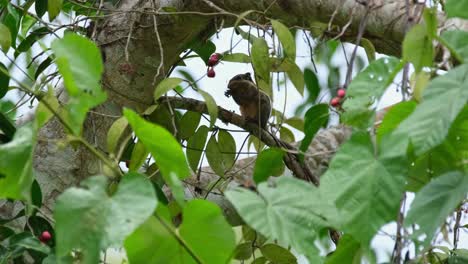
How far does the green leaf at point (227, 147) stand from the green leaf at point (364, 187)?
1309mm

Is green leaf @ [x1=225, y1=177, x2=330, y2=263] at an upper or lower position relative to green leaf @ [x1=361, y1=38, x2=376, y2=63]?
upper

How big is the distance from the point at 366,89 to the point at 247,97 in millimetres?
1639

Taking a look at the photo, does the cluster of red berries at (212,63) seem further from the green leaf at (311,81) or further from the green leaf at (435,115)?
the green leaf at (435,115)

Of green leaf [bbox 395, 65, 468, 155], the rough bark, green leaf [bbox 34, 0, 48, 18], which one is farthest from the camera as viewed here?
green leaf [bbox 34, 0, 48, 18]

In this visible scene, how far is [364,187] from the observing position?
0.94m

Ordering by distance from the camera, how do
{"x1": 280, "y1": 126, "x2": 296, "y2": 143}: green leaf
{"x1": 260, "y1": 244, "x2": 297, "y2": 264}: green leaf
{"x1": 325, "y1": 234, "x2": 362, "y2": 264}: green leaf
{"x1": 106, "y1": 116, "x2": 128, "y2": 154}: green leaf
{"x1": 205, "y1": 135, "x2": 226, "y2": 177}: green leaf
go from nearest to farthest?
{"x1": 325, "y1": 234, "x2": 362, "y2": 264}: green leaf → {"x1": 106, "y1": 116, "x2": 128, "y2": 154}: green leaf → {"x1": 260, "y1": 244, "x2": 297, "y2": 264}: green leaf → {"x1": 205, "y1": 135, "x2": 226, "y2": 177}: green leaf → {"x1": 280, "y1": 126, "x2": 296, "y2": 143}: green leaf

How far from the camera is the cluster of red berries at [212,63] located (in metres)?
2.27

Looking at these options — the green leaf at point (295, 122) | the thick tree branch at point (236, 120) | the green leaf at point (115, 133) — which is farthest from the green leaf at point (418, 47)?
the green leaf at point (295, 122)

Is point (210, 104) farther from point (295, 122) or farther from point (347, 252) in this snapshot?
point (347, 252)

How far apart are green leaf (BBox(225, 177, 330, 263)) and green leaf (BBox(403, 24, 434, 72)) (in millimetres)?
205

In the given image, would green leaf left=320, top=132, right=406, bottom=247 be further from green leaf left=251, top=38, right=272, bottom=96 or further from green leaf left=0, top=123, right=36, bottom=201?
green leaf left=251, top=38, right=272, bottom=96

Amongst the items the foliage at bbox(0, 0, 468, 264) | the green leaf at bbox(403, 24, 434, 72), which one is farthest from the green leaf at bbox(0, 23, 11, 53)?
the green leaf at bbox(403, 24, 434, 72)

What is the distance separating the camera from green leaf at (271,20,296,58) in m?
1.69

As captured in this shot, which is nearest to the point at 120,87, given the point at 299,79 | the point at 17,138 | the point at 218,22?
the point at 218,22
